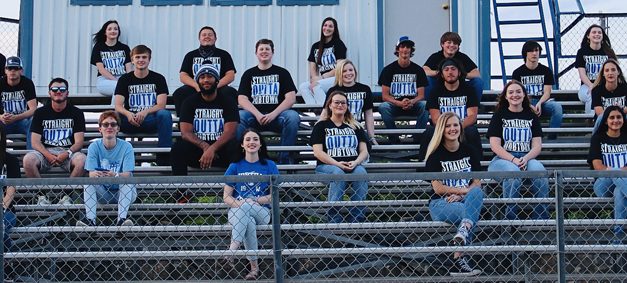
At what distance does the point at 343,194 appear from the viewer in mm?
9758

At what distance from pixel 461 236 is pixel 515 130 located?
1993 millimetres

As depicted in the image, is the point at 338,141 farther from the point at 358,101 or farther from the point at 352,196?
the point at 358,101

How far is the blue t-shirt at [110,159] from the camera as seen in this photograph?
33.4 feet

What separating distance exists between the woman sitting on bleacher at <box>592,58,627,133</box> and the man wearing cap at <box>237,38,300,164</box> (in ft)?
9.87

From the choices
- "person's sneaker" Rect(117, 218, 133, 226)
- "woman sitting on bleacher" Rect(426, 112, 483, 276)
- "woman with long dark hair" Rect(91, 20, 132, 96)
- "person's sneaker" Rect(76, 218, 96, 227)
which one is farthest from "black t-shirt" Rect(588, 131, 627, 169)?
"woman with long dark hair" Rect(91, 20, 132, 96)

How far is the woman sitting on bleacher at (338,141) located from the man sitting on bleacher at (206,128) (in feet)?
2.66

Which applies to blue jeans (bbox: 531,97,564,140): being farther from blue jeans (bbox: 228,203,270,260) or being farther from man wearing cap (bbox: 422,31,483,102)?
blue jeans (bbox: 228,203,270,260)

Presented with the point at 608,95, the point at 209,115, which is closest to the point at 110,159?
the point at 209,115

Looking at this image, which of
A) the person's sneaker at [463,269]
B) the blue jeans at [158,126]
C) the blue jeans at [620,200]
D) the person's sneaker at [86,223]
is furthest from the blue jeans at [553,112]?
the person's sneaker at [86,223]

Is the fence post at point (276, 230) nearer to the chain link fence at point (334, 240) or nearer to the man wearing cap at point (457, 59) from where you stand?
the chain link fence at point (334, 240)

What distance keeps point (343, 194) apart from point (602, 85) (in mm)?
3609

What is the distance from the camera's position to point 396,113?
12.2 meters

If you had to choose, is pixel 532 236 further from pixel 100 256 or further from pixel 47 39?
pixel 47 39

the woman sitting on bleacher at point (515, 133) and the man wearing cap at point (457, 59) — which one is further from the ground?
the man wearing cap at point (457, 59)
